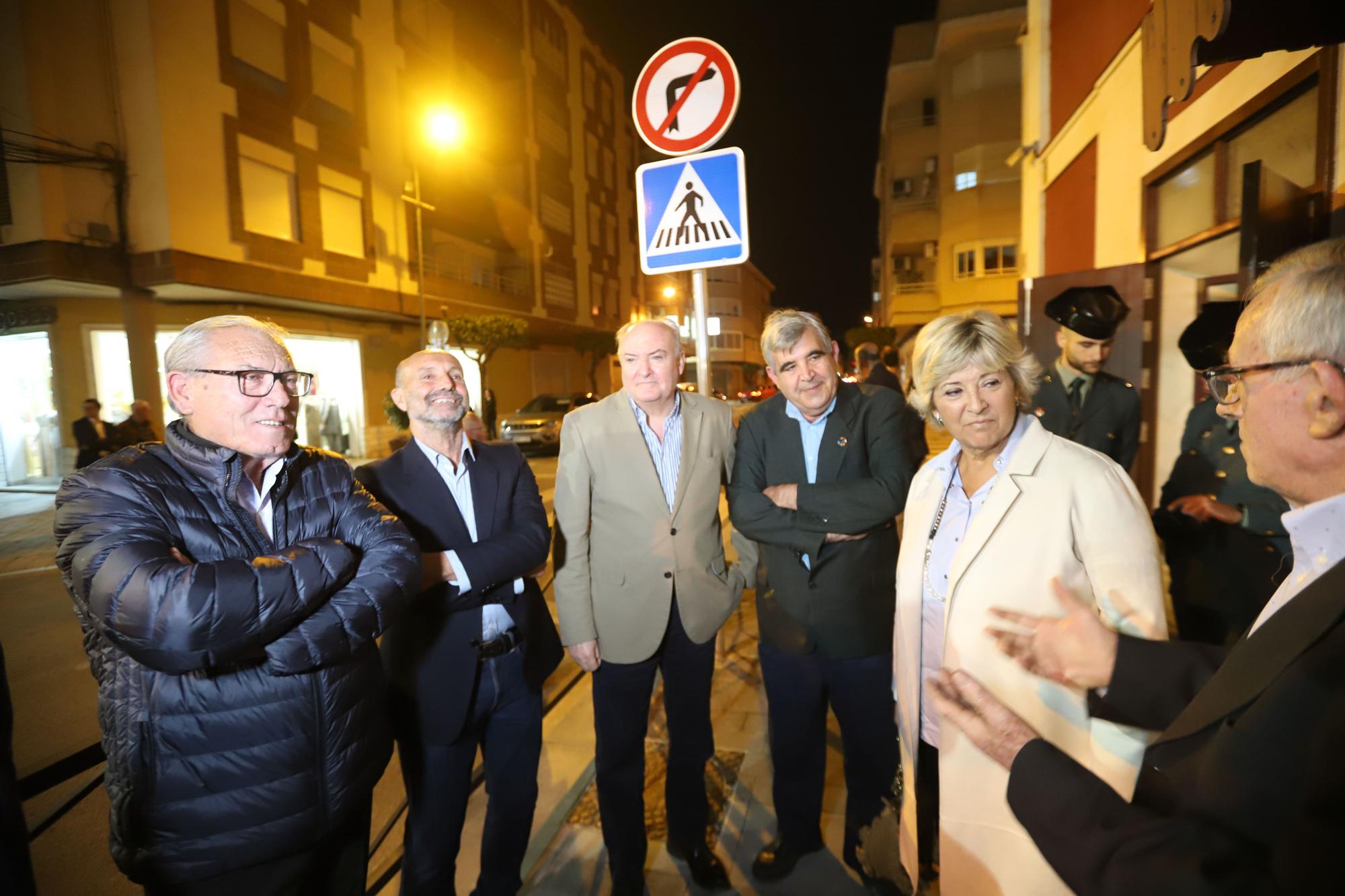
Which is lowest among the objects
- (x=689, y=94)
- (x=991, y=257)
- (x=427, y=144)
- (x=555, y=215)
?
(x=689, y=94)

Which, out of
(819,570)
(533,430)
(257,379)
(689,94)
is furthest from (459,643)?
(533,430)

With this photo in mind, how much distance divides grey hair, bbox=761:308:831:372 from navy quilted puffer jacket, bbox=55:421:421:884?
1.62m

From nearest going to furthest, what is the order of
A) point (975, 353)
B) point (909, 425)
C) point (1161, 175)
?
1. point (975, 353)
2. point (909, 425)
3. point (1161, 175)

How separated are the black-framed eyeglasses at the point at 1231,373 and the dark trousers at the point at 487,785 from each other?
223 centimetres

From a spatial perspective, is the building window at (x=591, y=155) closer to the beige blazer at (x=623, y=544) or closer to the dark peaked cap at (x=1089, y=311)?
the dark peaked cap at (x=1089, y=311)

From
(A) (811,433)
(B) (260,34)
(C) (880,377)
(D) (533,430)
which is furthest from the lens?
(D) (533,430)

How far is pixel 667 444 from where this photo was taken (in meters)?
2.62

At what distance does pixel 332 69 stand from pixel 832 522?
64.3ft

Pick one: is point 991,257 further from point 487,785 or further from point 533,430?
point 487,785

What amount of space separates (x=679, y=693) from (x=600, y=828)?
0.73m

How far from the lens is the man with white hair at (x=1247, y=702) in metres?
0.69

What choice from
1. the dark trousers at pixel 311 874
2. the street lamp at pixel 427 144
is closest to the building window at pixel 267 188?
the street lamp at pixel 427 144

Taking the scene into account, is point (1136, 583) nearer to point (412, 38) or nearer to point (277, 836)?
point (277, 836)

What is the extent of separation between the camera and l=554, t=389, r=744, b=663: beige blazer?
8.10ft
